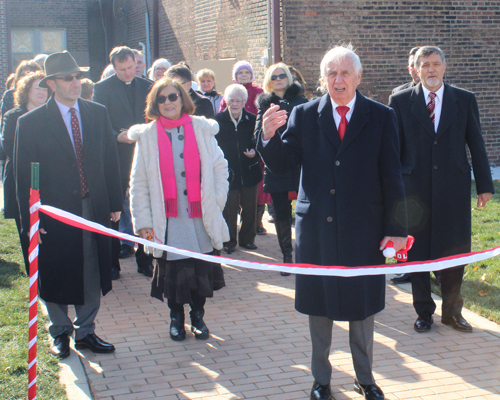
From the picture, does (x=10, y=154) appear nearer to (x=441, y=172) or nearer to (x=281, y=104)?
(x=281, y=104)

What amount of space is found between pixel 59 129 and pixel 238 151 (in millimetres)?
3020

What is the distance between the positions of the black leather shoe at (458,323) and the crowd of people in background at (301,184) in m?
0.02

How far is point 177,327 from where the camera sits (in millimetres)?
4828

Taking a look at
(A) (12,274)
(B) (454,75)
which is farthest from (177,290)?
(B) (454,75)

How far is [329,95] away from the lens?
3.66 meters

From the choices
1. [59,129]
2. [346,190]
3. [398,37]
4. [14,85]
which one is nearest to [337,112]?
[346,190]

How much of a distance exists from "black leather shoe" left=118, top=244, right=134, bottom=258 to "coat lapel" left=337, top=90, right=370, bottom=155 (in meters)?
4.58

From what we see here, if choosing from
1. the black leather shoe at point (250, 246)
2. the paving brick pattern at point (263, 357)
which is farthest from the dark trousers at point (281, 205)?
the paving brick pattern at point (263, 357)

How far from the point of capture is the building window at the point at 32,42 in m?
24.6

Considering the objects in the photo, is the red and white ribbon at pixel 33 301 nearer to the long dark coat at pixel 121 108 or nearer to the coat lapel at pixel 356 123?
the coat lapel at pixel 356 123

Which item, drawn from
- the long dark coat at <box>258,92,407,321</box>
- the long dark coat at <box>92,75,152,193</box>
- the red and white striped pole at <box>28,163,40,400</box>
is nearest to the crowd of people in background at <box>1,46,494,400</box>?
the long dark coat at <box>258,92,407,321</box>

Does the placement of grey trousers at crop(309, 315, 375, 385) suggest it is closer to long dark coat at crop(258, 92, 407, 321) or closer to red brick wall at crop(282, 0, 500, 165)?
long dark coat at crop(258, 92, 407, 321)

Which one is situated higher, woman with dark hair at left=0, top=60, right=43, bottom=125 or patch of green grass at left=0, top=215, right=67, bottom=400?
woman with dark hair at left=0, top=60, right=43, bottom=125

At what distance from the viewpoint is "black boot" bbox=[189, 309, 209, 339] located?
15.8ft
